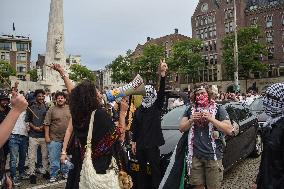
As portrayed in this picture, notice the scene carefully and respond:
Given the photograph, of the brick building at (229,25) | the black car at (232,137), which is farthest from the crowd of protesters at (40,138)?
the brick building at (229,25)

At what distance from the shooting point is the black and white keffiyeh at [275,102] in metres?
3.62

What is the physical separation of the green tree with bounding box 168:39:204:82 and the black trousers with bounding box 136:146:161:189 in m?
58.5

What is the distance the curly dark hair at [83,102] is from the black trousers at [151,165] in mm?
2192

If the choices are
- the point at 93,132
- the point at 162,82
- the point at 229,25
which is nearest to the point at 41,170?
the point at 162,82

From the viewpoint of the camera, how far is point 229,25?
68625 millimetres

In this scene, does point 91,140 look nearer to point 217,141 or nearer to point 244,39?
point 217,141

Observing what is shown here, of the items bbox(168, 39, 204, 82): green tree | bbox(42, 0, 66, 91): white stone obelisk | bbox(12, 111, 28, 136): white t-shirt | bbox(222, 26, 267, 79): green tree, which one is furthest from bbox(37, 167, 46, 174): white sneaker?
bbox(168, 39, 204, 82): green tree

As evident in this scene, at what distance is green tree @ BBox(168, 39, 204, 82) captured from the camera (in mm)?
64750

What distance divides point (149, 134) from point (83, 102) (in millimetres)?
2260

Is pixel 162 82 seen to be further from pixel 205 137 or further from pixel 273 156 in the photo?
pixel 273 156

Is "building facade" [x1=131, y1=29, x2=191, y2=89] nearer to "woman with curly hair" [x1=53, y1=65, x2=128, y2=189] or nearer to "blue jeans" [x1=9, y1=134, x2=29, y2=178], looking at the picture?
"blue jeans" [x1=9, y1=134, x2=29, y2=178]

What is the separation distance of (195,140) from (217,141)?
0.32m

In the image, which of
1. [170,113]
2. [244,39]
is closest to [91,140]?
[170,113]

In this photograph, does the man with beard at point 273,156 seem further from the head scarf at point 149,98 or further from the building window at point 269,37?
the building window at point 269,37
